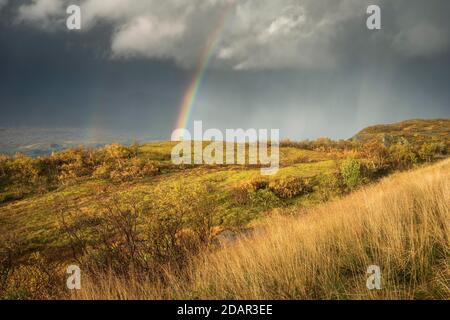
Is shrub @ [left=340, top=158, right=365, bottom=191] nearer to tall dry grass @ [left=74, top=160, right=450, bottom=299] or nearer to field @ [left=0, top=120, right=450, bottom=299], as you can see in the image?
field @ [left=0, top=120, right=450, bottom=299]

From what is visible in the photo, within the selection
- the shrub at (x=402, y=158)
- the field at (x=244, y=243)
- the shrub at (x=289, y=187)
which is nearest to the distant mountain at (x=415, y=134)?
the shrub at (x=402, y=158)

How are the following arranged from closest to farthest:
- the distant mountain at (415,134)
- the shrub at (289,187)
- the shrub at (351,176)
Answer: the shrub at (351,176), the shrub at (289,187), the distant mountain at (415,134)

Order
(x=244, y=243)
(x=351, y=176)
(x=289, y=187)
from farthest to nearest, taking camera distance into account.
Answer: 1. (x=289, y=187)
2. (x=351, y=176)
3. (x=244, y=243)

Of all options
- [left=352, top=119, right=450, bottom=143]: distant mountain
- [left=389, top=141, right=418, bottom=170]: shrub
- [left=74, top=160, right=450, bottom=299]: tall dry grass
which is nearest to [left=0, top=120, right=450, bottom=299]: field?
[left=74, top=160, right=450, bottom=299]: tall dry grass

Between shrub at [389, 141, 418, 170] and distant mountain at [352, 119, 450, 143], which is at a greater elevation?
distant mountain at [352, 119, 450, 143]

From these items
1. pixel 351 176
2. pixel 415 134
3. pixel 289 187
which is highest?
Answer: pixel 415 134

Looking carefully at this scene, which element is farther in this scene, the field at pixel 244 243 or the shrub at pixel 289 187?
the shrub at pixel 289 187

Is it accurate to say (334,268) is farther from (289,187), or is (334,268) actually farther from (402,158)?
(402,158)

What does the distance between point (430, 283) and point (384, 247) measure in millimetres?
964

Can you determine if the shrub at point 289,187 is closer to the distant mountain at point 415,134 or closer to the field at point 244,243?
the field at point 244,243

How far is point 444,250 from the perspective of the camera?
4773 mm

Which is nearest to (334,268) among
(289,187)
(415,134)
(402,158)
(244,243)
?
(244,243)

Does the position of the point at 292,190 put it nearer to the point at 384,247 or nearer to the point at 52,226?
the point at 52,226
